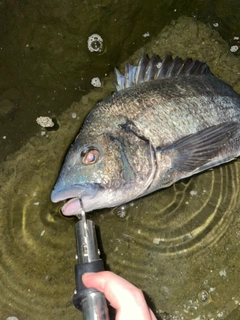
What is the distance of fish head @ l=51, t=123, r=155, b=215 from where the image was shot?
75.1 inches

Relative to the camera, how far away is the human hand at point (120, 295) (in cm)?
147

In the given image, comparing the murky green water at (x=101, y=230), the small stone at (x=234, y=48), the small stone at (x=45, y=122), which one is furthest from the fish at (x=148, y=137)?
the small stone at (x=234, y=48)

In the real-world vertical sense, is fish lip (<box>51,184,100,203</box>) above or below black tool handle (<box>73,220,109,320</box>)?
above

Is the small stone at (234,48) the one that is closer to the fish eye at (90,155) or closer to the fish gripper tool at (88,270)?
the fish eye at (90,155)

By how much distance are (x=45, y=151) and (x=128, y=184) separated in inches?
37.2

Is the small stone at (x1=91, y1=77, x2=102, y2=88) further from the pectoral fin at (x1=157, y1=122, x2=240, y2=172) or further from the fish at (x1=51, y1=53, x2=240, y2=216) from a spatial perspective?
the pectoral fin at (x1=157, y1=122, x2=240, y2=172)

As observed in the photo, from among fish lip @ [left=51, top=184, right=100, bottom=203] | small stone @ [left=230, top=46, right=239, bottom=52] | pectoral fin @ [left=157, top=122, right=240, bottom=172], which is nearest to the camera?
fish lip @ [left=51, top=184, right=100, bottom=203]

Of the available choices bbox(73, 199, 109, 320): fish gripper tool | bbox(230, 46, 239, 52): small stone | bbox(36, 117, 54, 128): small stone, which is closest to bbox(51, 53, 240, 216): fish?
bbox(73, 199, 109, 320): fish gripper tool

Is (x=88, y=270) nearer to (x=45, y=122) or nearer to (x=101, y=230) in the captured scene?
(x=101, y=230)

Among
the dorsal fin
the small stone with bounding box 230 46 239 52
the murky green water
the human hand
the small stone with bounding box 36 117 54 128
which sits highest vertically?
the small stone with bounding box 230 46 239 52

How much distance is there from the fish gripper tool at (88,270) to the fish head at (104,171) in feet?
0.93

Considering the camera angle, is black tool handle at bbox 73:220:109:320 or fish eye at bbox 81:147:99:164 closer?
black tool handle at bbox 73:220:109:320

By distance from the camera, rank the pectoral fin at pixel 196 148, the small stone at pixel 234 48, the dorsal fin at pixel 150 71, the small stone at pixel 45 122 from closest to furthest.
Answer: the pectoral fin at pixel 196 148
the dorsal fin at pixel 150 71
the small stone at pixel 45 122
the small stone at pixel 234 48

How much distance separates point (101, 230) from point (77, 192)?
2.53 ft
